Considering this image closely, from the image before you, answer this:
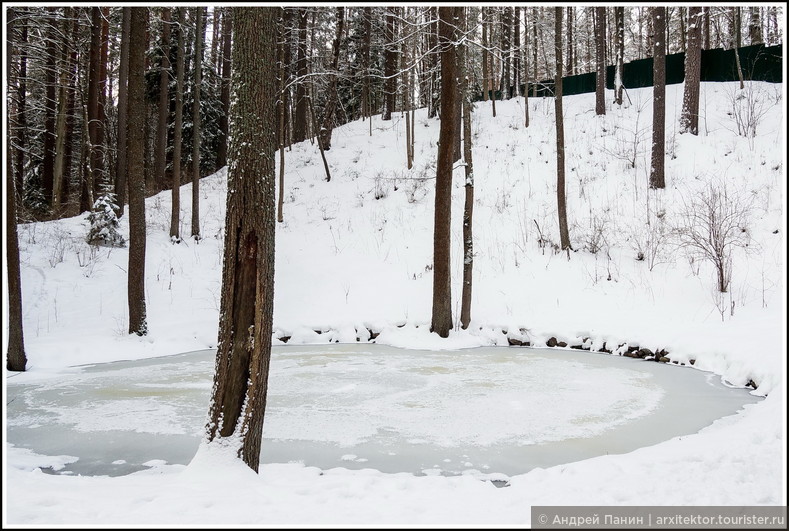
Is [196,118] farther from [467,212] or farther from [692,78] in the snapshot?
[692,78]

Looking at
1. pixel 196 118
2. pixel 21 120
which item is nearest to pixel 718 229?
pixel 196 118

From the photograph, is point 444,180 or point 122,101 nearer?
point 444,180

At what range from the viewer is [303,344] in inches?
414

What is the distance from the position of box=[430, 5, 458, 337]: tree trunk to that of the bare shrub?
447cm

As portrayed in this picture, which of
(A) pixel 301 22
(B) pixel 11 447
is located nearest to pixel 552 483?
(B) pixel 11 447

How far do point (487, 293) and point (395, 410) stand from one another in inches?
242

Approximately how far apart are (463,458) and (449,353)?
479cm

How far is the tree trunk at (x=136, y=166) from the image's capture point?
923 centimetres

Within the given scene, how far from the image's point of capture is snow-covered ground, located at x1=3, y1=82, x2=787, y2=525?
11.0 feet

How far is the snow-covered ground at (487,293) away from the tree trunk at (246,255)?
34cm

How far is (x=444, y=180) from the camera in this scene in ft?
31.7

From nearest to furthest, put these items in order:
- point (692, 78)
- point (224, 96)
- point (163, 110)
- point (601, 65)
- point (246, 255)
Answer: point (246, 255) → point (692, 78) → point (163, 110) → point (601, 65) → point (224, 96)

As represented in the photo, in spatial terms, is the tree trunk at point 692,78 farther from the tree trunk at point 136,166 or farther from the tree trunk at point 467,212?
the tree trunk at point 136,166

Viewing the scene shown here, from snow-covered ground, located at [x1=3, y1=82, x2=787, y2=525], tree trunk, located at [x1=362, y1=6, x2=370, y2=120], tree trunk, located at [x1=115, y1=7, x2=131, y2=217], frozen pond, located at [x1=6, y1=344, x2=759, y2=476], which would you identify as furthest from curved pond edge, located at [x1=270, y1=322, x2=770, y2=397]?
tree trunk, located at [x1=362, y1=6, x2=370, y2=120]
